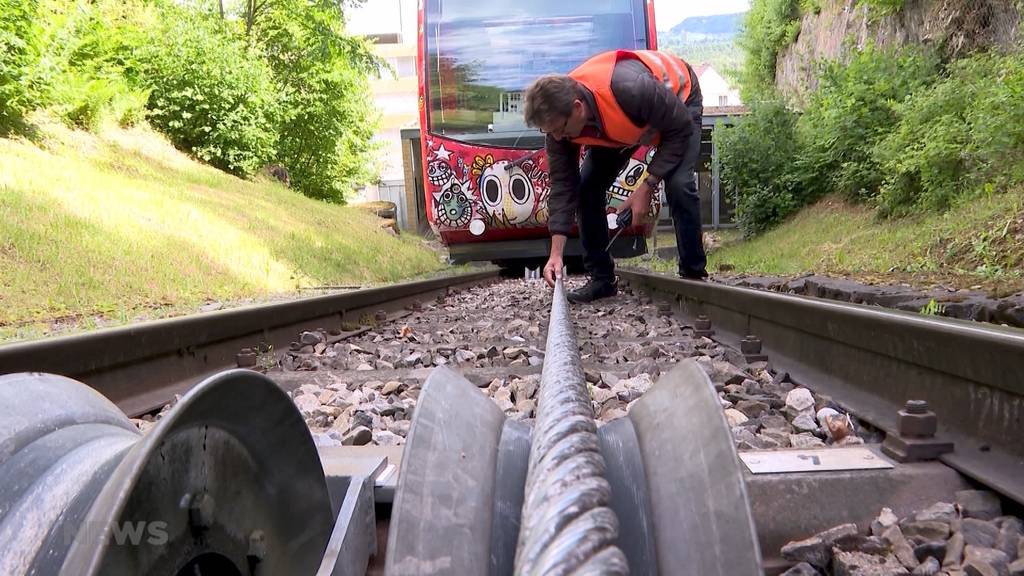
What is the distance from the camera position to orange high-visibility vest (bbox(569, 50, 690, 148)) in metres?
4.32

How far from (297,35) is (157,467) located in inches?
1059

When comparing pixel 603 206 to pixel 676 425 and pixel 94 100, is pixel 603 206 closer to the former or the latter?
pixel 676 425

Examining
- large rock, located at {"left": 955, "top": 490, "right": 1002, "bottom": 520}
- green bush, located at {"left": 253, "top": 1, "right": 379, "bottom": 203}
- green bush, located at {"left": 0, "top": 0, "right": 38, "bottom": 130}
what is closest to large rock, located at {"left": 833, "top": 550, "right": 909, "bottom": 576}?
large rock, located at {"left": 955, "top": 490, "right": 1002, "bottom": 520}

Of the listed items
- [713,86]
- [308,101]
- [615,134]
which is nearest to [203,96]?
[308,101]

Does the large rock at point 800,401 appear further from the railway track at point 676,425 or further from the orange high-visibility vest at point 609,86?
the orange high-visibility vest at point 609,86

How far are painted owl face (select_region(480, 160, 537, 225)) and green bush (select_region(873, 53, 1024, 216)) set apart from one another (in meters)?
5.02

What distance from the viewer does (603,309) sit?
206 inches

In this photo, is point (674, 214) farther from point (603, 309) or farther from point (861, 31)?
point (861, 31)

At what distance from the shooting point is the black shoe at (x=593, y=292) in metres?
5.77

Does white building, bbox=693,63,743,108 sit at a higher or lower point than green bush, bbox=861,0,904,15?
higher

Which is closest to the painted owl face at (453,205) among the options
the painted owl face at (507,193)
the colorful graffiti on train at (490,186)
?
the colorful graffiti on train at (490,186)

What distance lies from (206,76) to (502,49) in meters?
11.5

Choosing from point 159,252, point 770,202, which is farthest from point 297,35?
point 159,252

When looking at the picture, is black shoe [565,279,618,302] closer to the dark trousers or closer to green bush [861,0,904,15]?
the dark trousers
